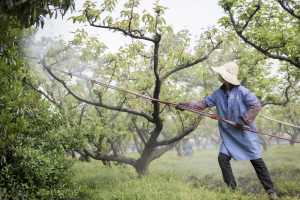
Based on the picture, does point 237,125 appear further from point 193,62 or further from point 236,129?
point 193,62

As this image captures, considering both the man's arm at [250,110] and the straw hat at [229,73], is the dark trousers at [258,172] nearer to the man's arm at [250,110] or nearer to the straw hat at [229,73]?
the man's arm at [250,110]

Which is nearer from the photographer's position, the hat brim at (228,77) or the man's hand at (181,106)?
the hat brim at (228,77)

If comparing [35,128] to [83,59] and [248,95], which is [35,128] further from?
[83,59]

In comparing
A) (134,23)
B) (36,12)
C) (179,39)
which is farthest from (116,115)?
(36,12)

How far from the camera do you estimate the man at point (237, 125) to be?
734 cm

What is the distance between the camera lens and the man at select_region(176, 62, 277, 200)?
7.34 m

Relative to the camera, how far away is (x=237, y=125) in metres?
7.27

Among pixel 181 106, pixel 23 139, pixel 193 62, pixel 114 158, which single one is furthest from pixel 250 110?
pixel 114 158

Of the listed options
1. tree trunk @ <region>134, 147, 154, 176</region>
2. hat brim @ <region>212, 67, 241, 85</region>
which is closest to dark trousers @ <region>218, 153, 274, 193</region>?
hat brim @ <region>212, 67, 241, 85</region>

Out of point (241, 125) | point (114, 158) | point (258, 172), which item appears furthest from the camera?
point (114, 158)

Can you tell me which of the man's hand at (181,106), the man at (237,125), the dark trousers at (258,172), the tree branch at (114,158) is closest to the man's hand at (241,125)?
the man at (237,125)

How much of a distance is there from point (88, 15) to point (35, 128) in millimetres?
3267

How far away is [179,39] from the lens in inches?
471

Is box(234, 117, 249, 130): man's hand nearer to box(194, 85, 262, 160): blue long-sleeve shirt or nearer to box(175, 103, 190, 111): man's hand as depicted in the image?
box(194, 85, 262, 160): blue long-sleeve shirt
